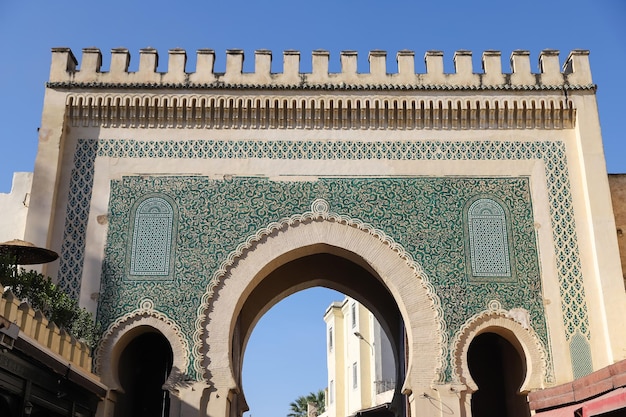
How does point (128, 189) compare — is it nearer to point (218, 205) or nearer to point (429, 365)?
point (218, 205)

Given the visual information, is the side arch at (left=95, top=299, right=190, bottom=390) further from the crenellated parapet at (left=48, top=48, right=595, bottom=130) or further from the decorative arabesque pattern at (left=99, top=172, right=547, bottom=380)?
the crenellated parapet at (left=48, top=48, right=595, bottom=130)

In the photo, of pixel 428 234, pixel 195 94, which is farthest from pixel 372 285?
pixel 195 94

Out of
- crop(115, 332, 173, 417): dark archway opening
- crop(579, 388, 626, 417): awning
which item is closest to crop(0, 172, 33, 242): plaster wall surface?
crop(115, 332, 173, 417): dark archway opening

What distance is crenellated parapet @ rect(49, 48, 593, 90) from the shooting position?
28.1 feet

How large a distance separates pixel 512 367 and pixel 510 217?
1.89 metres

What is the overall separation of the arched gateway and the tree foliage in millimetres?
198

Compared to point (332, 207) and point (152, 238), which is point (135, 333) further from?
point (332, 207)

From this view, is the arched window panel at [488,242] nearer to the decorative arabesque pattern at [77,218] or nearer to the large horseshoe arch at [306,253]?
the large horseshoe arch at [306,253]

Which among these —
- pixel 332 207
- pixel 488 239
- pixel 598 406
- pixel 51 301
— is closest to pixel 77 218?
pixel 51 301

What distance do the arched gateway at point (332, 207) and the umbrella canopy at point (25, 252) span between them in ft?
2.61

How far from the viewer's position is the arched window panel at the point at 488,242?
311 inches

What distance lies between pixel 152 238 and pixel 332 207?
1937mm

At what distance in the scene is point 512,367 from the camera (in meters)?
8.81

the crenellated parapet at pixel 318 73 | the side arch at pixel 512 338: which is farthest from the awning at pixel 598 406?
the crenellated parapet at pixel 318 73
